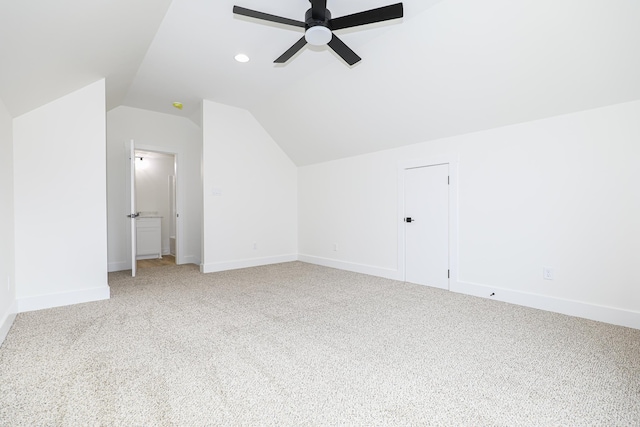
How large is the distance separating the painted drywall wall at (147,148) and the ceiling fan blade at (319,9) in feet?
11.6

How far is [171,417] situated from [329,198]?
14.4 feet

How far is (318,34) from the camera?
2441 millimetres

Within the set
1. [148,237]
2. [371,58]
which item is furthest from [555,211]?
[148,237]

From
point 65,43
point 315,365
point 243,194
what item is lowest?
point 315,365

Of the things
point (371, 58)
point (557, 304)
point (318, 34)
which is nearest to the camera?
point (318, 34)

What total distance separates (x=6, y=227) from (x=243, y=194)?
3123 millimetres

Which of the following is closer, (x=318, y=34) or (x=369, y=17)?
(x=369, y=17)

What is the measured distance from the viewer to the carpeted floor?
58.7 inches

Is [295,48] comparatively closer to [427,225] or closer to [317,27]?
[317,27]

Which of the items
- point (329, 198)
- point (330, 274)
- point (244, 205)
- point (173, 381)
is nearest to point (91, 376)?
point (173, 381)

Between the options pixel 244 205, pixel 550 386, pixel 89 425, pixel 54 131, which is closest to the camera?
pixel 89 425

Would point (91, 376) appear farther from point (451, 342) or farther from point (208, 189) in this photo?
point (208, 189)

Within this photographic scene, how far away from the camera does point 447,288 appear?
3861 mm

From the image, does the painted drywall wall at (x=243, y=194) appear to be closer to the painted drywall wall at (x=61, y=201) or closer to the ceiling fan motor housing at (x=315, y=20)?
the painted drywall wall at (x=61, y=201)
